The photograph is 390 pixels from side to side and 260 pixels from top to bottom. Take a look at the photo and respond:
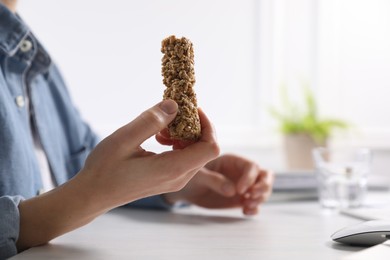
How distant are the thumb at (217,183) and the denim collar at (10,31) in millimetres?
439

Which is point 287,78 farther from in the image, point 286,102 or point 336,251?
point 336,251

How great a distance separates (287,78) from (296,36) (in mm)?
191

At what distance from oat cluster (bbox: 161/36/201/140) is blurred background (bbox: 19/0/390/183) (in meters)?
1.74

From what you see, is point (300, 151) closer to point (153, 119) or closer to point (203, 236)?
point (203, 236)

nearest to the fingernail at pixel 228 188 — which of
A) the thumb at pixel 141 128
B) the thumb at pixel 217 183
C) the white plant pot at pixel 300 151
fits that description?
the thumb at pixel 217 183

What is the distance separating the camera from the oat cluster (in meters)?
0.77

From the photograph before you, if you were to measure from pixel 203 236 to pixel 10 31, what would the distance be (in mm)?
515

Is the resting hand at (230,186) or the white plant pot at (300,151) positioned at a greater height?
the resting hand at (230,186)

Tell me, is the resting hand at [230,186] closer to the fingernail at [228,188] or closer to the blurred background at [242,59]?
the fingernail at [228,188]

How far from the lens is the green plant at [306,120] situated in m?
2.44

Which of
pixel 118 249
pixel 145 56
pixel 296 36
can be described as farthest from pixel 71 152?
pixel 296 36

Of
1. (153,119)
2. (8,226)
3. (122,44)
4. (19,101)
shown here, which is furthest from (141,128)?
(122,44)

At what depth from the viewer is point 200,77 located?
8.69 feet

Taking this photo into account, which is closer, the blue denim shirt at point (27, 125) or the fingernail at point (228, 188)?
the blue denim shirt at point (27, 125)
